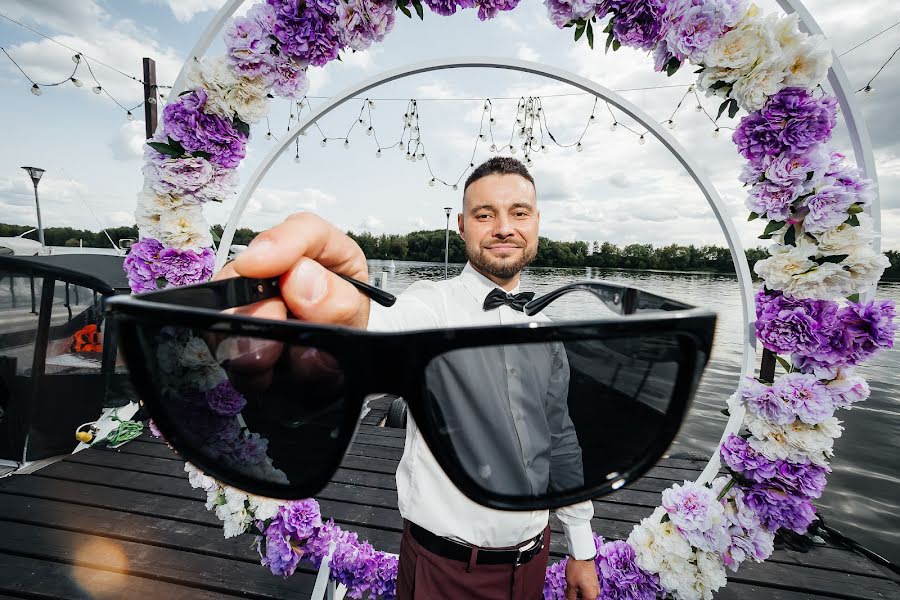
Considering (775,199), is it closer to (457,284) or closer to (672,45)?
(672,45)

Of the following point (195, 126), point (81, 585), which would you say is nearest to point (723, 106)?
point (195, 126)

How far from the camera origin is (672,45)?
150cm

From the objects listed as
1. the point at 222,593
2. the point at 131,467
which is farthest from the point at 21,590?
the point at 131,467

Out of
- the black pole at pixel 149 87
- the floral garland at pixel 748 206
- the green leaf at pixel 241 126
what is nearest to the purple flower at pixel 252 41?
the floral garland at pixel 748 206

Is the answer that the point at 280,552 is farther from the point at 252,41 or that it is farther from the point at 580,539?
the point at 252,41

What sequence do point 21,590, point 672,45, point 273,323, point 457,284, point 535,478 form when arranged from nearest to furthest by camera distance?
point 273,323, point 535,478, point 672,45, point 457,284, point 21,590

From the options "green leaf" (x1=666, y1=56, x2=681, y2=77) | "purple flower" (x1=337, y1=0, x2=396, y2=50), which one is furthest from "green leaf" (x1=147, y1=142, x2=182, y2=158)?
"green leaf" (x1=666, y1=56, x2=681, y2=77)

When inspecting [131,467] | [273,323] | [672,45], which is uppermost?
[672,45]

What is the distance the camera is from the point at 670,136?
6.49ft

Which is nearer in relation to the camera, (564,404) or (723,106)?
(564,404)

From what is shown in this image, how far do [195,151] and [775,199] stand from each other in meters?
2.46

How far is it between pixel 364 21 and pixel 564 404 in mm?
1639

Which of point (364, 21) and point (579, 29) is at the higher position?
point (579, 29)

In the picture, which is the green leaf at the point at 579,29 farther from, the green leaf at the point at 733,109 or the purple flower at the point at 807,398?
the purple flower at the point at 807,398
